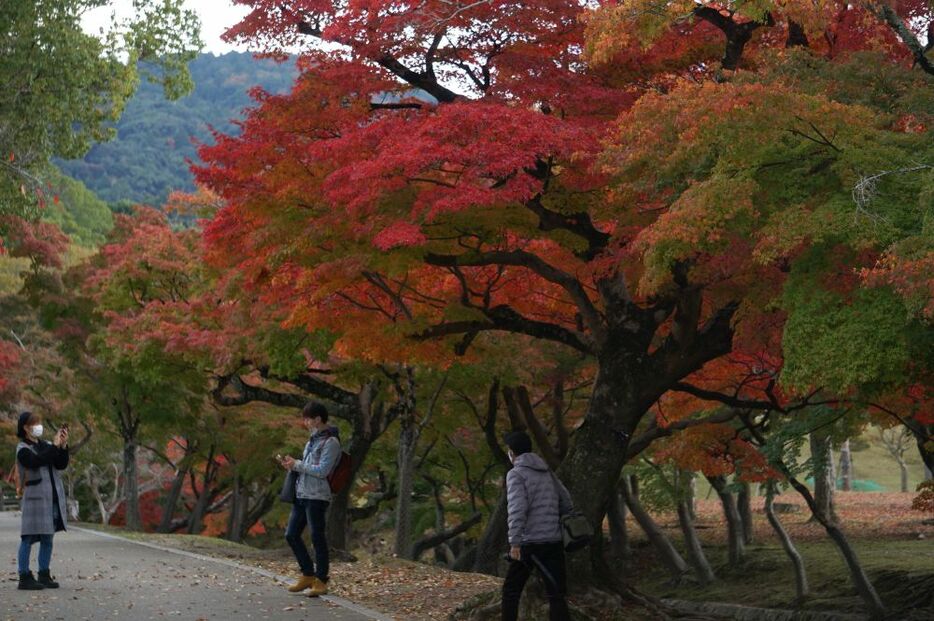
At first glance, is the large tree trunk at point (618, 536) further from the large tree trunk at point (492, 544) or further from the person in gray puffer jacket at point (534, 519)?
the person in gray puffer jacket at point (534, 519)

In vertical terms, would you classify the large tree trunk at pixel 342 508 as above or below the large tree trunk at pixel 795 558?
above

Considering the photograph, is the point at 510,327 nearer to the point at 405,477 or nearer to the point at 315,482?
the point at 315,482

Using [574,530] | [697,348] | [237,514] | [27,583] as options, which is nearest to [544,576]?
[574,530]

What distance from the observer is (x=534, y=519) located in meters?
7.82

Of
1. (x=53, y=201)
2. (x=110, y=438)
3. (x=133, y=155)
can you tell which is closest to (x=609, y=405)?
(x=53, y=201)

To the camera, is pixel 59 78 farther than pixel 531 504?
Yes

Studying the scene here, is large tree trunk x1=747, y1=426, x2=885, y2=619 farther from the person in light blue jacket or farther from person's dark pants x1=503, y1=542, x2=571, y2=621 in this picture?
person's dark pants x1=503, y1=542, x2=571, y2=621

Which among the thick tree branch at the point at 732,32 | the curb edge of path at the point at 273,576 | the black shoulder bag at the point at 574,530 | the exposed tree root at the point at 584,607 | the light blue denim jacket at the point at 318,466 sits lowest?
the exposed tree root at the point at 584,607

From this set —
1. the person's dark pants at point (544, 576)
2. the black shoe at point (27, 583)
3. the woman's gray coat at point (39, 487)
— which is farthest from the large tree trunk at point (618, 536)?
the person's dark pants at point (544, 576)

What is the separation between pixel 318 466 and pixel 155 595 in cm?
222

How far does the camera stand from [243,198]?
1212cm

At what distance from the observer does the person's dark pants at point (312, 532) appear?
394 inches

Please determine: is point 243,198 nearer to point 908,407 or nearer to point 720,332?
point 720,332

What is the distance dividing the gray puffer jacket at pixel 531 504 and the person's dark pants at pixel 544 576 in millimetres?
89
